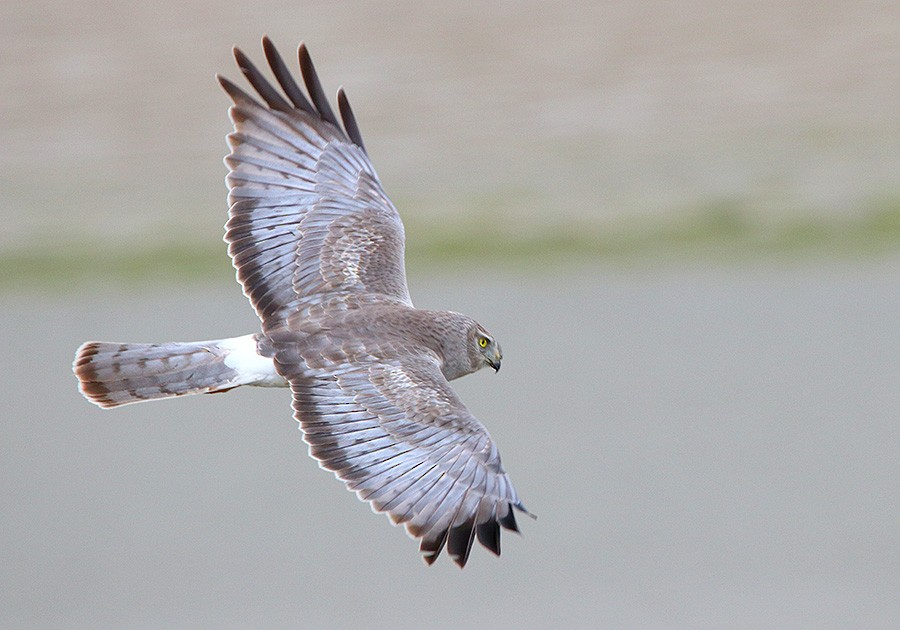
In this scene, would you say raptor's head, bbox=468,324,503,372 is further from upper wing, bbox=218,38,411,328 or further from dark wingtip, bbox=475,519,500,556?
dark wingtip, bbox=475,519,500,556

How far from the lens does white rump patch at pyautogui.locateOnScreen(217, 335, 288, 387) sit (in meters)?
4.17

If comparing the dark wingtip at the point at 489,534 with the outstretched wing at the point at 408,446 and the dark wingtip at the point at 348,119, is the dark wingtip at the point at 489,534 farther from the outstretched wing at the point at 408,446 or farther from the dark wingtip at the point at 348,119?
the dark wingtip at the point at 348,119

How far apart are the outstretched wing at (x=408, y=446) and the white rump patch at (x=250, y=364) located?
0.05 m

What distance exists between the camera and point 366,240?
4.72 m

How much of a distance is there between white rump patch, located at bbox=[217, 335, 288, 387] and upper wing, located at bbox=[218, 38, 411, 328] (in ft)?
0.74

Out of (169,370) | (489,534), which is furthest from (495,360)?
(169,370)

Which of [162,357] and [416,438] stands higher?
[162,357]

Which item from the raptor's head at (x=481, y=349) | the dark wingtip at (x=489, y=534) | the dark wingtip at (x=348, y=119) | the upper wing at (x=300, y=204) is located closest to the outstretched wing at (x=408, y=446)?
the dark wingtip at (x=489, y=534)

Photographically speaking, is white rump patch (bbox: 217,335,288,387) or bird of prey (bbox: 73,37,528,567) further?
white rump patch (bbox: 217,335,288,387)

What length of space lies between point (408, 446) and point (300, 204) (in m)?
1.12

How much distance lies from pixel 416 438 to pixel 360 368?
283 millimetres

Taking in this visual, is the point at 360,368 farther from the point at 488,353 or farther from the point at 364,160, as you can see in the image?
the point at 364,160

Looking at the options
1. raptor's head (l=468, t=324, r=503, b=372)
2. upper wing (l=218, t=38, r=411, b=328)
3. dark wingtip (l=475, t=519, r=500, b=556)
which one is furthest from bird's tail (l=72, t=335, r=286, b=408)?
dark wingtip (l=475, t=519, r=500, b=556)

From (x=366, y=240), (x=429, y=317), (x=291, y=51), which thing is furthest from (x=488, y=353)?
(x=291, y=51)
